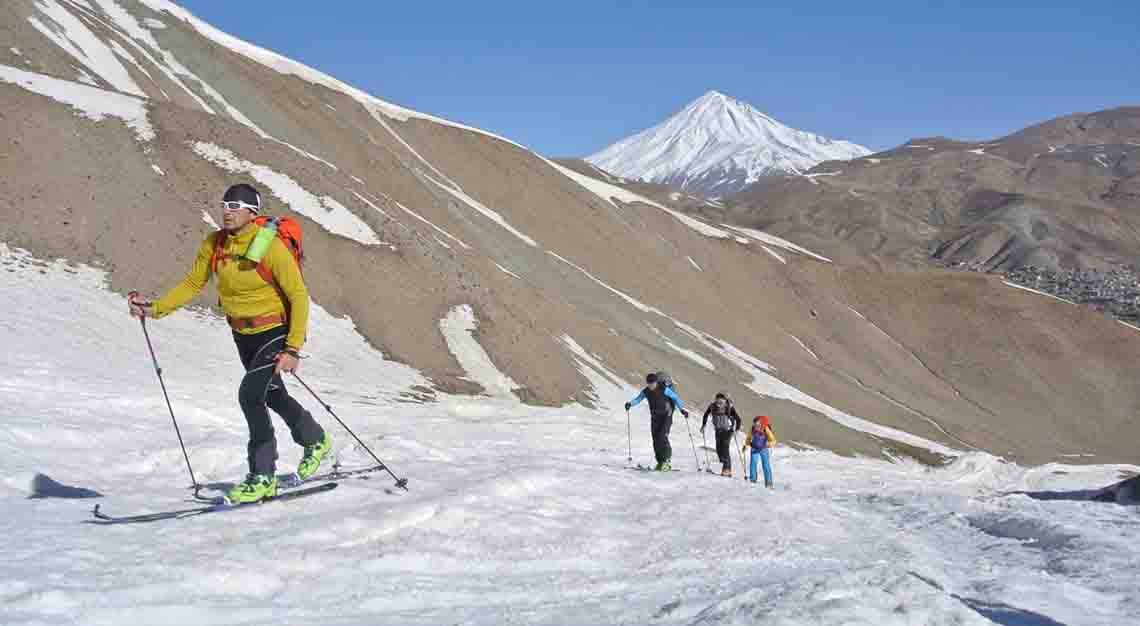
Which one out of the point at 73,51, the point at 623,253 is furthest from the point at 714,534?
the point at 623,253

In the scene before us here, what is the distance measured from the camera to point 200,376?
19.3m

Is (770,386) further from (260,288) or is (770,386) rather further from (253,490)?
(260,288)

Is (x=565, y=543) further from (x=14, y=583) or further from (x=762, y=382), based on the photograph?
(x=762, y=382)

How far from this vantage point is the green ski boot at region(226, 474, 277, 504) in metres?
8.37

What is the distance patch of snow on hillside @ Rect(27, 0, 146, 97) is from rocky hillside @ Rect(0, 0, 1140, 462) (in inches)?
10.3

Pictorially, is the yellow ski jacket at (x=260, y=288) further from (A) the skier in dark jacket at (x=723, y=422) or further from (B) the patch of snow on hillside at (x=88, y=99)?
(B) the patch of snow on hillside at (x=88, y=99)

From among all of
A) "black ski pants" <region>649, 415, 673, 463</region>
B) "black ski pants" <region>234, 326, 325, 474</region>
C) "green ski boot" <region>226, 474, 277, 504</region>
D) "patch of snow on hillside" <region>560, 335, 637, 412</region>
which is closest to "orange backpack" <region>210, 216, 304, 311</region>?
"black ski pants" <region>234, 326, 325, 474</region>

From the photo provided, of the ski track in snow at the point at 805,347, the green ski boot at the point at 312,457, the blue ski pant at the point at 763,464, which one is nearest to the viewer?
the green ski boot at the point at 312,457

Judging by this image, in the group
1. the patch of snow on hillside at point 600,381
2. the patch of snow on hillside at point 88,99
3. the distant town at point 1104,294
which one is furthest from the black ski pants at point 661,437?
the distant town at point 1104,294

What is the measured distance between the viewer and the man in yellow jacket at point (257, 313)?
818cm

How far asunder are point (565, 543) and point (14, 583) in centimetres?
436

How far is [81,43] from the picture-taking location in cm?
5712

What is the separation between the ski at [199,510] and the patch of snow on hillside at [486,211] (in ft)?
196

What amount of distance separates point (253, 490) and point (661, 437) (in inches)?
365
